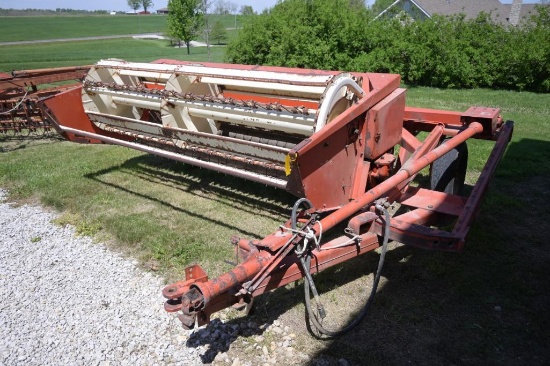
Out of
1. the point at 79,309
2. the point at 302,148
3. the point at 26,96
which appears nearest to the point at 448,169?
the point at 302,148

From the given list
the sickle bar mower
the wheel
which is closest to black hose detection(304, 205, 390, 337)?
the sickle bar mower

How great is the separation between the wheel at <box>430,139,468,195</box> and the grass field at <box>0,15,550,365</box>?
1.81ft

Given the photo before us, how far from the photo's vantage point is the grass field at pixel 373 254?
3.16 meters

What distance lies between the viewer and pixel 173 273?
13.3 feet

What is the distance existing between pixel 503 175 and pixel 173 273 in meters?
5.04

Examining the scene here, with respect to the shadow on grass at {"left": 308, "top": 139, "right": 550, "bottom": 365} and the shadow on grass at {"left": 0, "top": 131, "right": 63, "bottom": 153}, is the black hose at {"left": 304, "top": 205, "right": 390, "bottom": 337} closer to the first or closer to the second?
the shadow on grass at {"left": 308, "top": 139, "right": 550, "bottom": 365}

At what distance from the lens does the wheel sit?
4770mm

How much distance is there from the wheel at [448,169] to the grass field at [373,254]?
551 mm

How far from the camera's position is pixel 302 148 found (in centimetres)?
322

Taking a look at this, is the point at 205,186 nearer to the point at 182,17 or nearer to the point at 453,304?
the point at 453,304

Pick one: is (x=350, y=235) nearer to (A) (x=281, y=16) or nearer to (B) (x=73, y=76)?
(B) (x=73, y=76)

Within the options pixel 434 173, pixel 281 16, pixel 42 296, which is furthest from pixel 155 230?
pixel 281 16

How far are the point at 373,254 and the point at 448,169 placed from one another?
145cm

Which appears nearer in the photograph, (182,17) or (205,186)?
(205,186)
